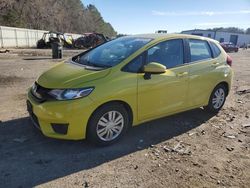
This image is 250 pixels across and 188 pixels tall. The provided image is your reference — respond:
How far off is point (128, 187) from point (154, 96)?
179cm

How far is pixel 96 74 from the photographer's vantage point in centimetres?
423

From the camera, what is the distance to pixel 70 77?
4.25 meters

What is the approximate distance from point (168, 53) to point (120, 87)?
4.41 ft

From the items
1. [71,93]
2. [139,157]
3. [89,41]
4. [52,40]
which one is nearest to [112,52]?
[71,93]

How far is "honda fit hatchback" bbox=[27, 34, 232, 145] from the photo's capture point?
4039 millimetres

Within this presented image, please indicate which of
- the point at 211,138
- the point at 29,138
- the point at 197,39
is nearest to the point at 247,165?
the point at 211,138

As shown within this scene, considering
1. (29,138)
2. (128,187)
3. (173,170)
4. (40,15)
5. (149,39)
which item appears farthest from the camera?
(40,15)

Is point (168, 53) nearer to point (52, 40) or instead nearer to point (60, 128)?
point (60, 128)

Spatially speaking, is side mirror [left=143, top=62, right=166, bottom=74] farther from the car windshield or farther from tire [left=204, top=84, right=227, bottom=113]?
tire [left=204, top=84, right=227, bottom=113]

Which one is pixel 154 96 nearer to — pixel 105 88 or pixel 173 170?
pixel 105 88

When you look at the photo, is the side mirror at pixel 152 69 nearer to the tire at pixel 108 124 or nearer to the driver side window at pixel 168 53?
the driver side window at pixel 168 53

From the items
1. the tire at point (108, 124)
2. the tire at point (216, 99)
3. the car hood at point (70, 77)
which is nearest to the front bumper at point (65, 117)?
the tire at point (108, 124)

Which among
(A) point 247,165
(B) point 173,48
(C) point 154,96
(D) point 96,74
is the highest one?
(B) point 173,48

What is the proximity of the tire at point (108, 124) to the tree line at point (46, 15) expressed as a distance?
34.5 meters
